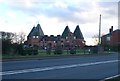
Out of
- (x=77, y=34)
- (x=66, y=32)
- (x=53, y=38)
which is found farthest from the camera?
(x=77, y=34)

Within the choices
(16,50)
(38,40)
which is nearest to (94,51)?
(16,50)

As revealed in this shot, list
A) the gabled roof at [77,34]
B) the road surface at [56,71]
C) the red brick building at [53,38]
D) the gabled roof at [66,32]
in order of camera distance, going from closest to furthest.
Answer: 1. the road surface at [56,71]
2. the red brick building at [53,38]
3. the gabled roof at [66,32]
4. the gabled roof at [77,34]

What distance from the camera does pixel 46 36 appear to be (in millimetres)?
139000

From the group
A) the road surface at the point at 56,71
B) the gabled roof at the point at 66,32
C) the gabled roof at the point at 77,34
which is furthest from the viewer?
the gabled roof at the point at 77,34

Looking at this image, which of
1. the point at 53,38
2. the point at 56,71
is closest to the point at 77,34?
the point at 53,38

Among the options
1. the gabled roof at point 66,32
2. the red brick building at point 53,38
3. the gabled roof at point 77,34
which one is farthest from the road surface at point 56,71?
the gabled roof at point 77,34

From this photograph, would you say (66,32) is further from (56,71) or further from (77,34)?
(56,71)

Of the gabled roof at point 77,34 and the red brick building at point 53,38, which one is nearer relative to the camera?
the red brick building at point 53,38

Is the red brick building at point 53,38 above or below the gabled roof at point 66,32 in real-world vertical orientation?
below

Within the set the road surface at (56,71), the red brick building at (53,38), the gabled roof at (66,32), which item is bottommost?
the road surface at (56,71)

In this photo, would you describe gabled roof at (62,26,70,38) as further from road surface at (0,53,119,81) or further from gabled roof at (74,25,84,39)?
road surface at (0,53,119,81)

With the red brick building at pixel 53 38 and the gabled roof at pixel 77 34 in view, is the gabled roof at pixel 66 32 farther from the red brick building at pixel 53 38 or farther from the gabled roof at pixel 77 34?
the gabled roof at pixel 77 34

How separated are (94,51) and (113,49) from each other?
1166 inches

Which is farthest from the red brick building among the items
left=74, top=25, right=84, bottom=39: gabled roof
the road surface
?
the road surface
